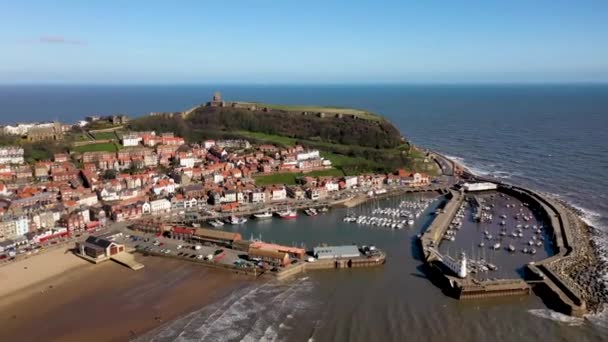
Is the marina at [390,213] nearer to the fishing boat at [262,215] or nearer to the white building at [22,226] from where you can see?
the fishing boat at [262,215]

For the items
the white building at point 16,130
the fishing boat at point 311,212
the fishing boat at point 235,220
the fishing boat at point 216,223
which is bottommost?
the fishing boat at point 216,223

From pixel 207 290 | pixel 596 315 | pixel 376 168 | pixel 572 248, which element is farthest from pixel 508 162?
pixel 207 290

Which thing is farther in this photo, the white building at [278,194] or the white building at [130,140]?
the white building at [130,140]

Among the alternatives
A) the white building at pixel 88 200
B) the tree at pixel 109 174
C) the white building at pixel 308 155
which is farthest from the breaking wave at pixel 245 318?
the white building at pixel 308 155

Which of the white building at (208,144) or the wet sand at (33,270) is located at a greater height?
the white building at (208,144)

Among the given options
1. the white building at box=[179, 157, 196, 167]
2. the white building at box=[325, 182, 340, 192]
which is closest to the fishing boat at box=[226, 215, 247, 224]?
the white building at box=[325, 182, 340, 192]

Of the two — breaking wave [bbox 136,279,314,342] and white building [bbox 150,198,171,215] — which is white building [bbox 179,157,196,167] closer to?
white building [bbox 150,198,171,215]
